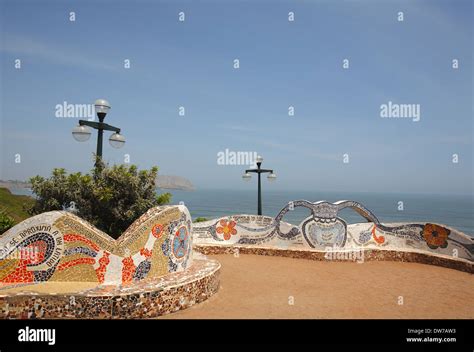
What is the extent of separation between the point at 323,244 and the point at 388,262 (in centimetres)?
224

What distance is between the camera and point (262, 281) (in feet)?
27.9

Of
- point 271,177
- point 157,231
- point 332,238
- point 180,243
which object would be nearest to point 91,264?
point 157,231

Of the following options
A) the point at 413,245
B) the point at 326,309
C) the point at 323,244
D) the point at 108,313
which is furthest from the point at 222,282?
the point at 413,245

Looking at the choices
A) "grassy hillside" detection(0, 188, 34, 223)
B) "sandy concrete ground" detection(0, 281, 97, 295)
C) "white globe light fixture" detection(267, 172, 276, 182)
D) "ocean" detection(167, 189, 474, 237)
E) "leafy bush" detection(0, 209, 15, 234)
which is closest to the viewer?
"sandy concrete ground" detection(0, 281, 97, 295)

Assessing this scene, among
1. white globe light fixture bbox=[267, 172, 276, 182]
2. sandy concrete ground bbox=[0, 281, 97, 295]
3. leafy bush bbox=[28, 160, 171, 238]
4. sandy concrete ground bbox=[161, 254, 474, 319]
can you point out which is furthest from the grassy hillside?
white globe light fixture bbox=[267, 172, 276, 182]

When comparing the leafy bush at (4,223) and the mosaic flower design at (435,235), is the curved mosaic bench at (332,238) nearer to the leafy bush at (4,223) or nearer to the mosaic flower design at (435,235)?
the mosaic flower design at (435,235)

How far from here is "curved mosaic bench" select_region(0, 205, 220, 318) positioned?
538 centimetres

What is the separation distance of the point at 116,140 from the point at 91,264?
2.53 meters

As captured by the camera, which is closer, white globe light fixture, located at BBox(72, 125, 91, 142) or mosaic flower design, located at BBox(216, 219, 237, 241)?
white globe light fixture, located at BBox(72, 125, 91, 142)

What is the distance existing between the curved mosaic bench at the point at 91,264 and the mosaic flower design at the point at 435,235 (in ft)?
28.5

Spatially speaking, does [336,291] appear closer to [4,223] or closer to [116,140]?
[116,140]

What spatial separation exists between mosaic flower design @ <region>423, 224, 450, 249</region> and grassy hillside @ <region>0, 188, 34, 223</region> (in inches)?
562

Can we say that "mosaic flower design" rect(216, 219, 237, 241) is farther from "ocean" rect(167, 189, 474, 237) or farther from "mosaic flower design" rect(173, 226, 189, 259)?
"ocean" rect(167, 189, 474, 237)
